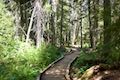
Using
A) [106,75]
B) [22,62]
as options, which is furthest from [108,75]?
[22,62]

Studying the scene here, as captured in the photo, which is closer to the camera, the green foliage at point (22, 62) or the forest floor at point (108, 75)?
the forest floor at point (108, 75)

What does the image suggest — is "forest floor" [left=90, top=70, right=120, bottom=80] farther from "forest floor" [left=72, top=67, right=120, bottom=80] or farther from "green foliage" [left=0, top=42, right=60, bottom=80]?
"green foliage" [left=0, top=42, right=60, bottom=80]

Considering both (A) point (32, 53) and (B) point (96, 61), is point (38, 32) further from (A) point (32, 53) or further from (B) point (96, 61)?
(B) point (96, 61)

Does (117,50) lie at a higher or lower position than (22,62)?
higher

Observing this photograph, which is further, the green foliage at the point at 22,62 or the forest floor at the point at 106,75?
the green foliage at the point at 22,62

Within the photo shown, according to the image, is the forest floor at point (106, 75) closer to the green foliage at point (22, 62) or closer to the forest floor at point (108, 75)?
the forest floor at point (108, 75)

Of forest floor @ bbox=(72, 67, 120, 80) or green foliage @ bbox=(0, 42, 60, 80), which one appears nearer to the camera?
forest floor @ bbox=(72, 67, 120, 80)

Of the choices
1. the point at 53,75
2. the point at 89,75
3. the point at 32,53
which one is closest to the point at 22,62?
the point at 32,53

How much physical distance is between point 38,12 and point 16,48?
3.75 metres

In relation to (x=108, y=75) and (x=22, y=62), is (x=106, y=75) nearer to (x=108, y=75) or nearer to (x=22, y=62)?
(x=108, y=75)

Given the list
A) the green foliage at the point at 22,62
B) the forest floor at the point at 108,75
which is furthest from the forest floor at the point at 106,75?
the green foliage at the point at 22,62

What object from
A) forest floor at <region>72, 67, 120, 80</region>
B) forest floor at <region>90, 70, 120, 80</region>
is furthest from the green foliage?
forest floor at <region>90, 70, 120, 80</region>

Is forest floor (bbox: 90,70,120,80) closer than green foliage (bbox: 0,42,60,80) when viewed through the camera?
Yes

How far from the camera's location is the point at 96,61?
1476 centimetres
